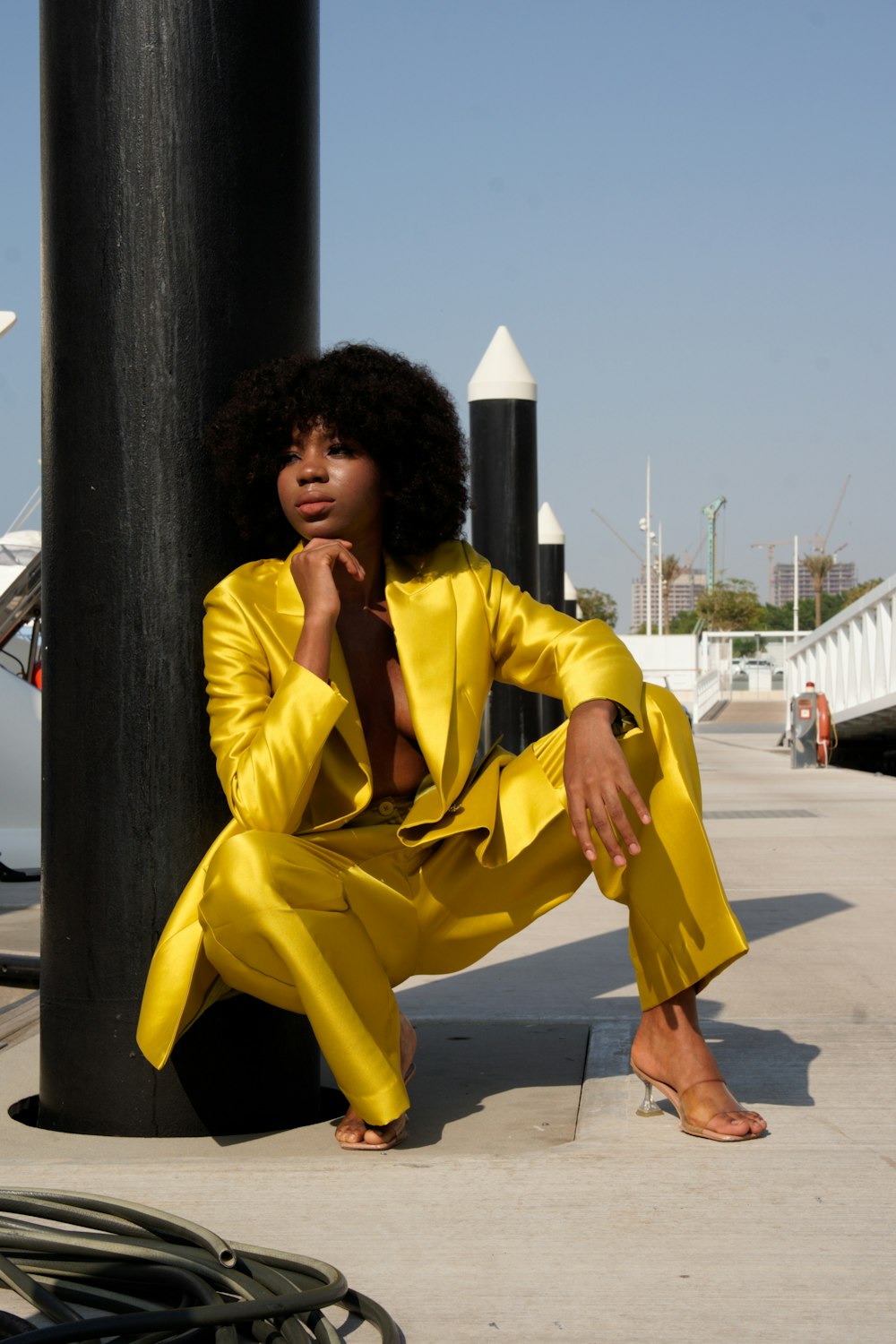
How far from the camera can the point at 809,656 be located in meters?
25.3

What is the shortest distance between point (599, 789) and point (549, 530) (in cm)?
1827

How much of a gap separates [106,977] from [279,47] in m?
2.00

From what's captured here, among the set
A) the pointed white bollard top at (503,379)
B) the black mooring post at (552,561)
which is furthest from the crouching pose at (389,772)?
the black mooring post at (552,561)

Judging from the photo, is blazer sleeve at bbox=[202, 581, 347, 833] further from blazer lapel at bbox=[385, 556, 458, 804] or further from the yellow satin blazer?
blazer lapel at bbox=[385, 556, 458, 804]

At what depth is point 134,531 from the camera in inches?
125

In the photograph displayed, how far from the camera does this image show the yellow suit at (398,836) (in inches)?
109

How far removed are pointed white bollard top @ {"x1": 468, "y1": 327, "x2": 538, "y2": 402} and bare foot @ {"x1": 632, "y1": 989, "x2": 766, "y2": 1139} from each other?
1000 centimetres

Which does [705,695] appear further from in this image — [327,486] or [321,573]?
[321,573]

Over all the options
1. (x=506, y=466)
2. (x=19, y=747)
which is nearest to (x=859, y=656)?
(x=506, y=466)

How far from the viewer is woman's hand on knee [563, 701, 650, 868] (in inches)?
109

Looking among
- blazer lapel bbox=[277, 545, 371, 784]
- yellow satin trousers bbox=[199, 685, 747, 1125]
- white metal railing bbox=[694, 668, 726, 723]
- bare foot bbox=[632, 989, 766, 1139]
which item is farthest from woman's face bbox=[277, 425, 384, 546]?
white metal railing bbox=[694, 668, 726, 723]

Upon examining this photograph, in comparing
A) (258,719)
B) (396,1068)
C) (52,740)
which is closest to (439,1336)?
(396,1068)

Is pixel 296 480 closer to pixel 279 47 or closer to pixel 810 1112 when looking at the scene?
pixel 279 47

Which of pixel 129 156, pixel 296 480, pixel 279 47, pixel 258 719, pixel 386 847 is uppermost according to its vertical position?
pixel 279 47
